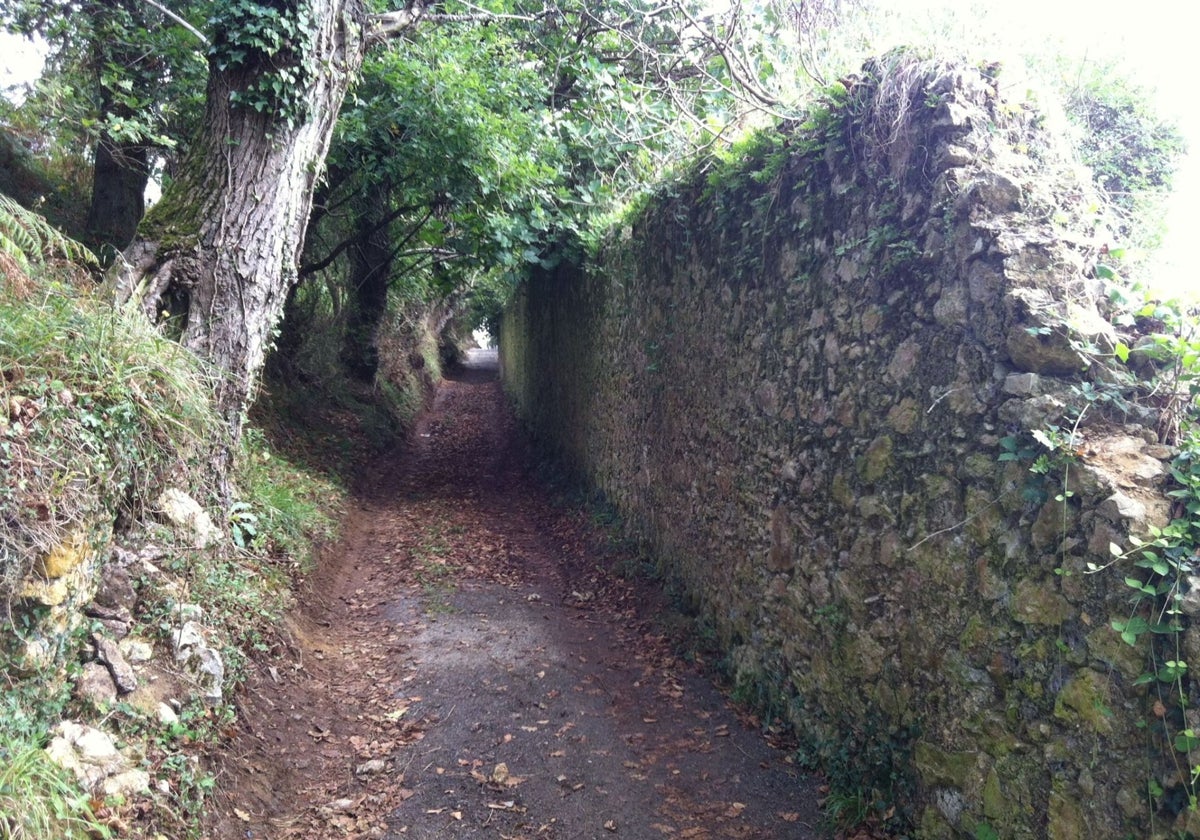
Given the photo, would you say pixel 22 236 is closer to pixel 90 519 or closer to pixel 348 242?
pixel 90 519

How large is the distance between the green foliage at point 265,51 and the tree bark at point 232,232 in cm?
8

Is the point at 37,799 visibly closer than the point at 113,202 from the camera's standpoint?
Yes

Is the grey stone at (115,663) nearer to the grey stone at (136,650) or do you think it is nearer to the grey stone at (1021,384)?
the grey stone at (136,650)

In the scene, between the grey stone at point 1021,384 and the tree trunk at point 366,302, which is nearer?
the grey stone at point 1021,384

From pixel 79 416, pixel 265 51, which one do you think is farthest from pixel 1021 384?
pixel 265 51

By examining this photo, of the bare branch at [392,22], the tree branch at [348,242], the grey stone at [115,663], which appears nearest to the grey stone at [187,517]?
the grey stone at [115,663]

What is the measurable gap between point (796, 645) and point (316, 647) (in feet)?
12.3

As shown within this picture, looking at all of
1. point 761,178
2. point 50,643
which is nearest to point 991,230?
point 761,178

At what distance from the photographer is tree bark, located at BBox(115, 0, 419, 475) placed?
17.4 feet

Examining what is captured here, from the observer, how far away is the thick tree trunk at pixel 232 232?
531cm

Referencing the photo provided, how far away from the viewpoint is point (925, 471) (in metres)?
3.60

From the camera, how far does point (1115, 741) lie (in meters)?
2.55

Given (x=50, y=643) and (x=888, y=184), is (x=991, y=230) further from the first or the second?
(x=50, y=643)

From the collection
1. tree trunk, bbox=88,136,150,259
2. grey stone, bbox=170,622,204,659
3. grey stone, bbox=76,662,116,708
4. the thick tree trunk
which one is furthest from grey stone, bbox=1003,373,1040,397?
tree trunk, bbox=88,136,150,259
